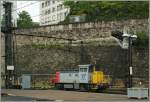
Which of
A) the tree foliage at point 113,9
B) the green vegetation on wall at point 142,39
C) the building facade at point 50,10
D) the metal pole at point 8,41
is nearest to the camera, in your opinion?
the green vegetation on wall at point 142,39

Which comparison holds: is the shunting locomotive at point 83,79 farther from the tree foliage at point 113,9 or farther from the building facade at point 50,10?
the building facade at point 50,10

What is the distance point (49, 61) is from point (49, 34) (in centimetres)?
313

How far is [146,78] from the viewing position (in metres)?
41.2

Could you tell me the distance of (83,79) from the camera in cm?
4153

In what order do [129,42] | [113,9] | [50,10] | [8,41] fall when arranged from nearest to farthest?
[129,42], [8,41], [113,9], [50,10]

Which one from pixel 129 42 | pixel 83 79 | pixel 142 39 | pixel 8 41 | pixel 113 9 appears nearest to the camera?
pixel 129 42

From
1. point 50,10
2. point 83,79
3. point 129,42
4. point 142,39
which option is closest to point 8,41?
point 83,79

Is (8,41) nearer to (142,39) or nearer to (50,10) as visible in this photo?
(142,39)

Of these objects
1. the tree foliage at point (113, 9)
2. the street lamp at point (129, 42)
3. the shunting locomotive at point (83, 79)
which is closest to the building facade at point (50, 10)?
the tree foliage at point (113, 9)

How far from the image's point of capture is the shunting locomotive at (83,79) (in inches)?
1614

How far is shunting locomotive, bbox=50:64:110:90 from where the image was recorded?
4100cm

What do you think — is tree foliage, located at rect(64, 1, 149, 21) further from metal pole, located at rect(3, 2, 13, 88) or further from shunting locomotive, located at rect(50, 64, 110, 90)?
shunting locomotive, located at rect(50, 64, 110, 90)

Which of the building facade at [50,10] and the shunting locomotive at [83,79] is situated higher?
the building facade at [50,10]

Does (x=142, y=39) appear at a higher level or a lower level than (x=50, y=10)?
lower
